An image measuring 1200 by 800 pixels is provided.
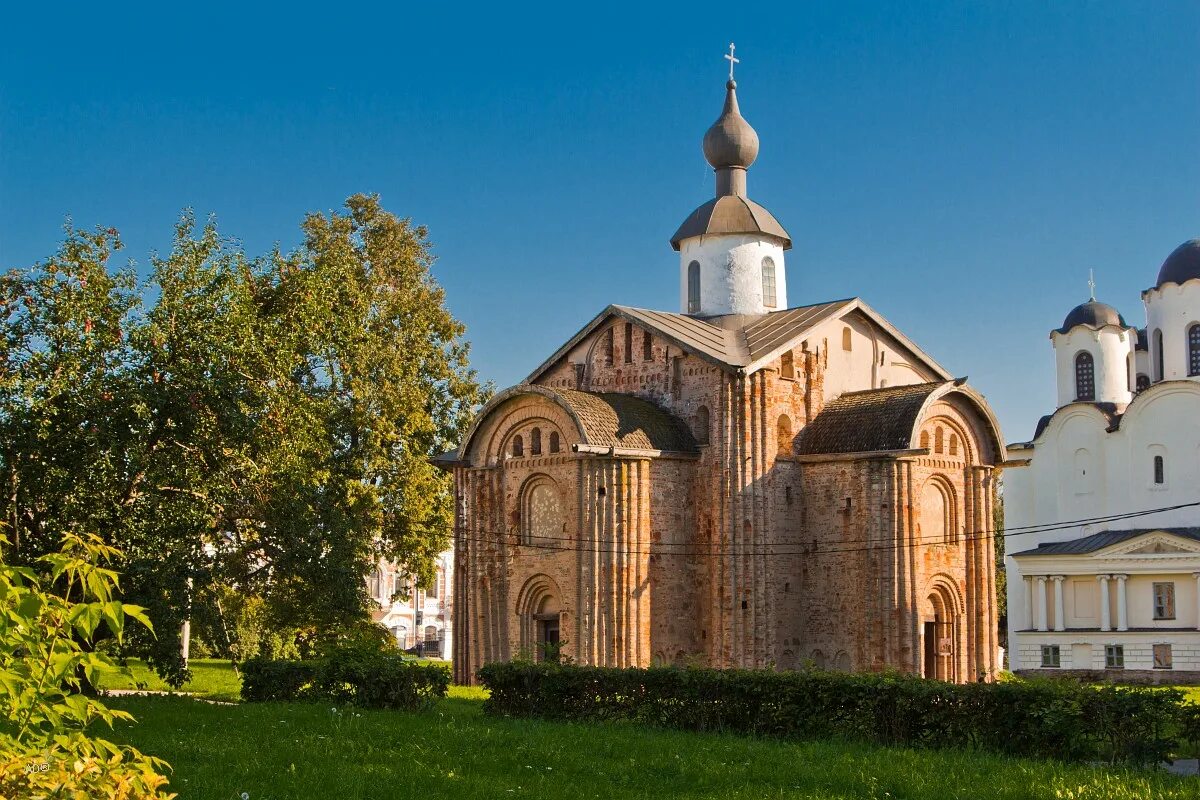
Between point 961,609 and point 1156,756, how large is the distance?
13.6 m

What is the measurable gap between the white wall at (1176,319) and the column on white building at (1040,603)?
7286 mm

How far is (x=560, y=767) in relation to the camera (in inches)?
449

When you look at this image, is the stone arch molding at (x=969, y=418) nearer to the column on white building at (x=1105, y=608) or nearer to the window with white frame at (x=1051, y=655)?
the column on white building at (x=1105, y=608)

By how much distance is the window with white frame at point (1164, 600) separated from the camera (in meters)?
33.7

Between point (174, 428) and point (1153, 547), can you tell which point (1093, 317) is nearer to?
point (1153, 547)

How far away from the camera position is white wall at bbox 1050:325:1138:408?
130 ft

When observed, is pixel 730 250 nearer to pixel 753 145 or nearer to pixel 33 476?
pixel 753 145

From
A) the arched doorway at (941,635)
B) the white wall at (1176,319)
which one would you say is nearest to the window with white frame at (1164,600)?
the white wall at (1176,319)

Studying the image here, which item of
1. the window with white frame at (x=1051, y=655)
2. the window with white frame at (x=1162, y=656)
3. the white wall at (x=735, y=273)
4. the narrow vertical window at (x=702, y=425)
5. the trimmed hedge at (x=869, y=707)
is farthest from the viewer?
the window with white frame at (x=1051, y=655)

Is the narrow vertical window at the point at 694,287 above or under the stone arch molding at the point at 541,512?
above

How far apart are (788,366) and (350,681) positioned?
11.1 meters

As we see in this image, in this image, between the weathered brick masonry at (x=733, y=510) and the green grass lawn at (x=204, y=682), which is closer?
the green grass lawn at (x=204, y=682)

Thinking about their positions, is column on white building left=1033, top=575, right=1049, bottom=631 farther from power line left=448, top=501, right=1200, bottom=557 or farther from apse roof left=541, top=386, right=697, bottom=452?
apse roof left=541, top=386, right=697, bottom=452

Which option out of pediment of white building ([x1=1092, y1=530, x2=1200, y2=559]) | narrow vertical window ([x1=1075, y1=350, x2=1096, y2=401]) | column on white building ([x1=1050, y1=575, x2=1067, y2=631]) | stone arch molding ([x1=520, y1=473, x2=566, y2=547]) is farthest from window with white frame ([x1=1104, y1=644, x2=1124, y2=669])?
stone arch molding ([x1=520, y1=473, x2=566, y2=547])
